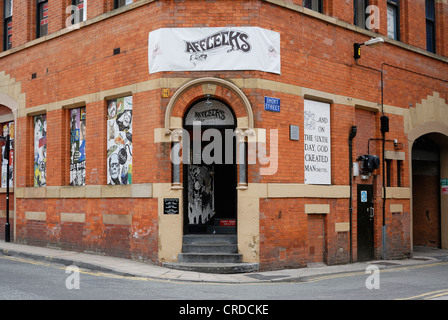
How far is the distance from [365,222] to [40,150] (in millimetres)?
10261

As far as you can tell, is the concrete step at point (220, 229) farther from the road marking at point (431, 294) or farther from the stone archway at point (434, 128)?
the stone archway at point (434, 128)

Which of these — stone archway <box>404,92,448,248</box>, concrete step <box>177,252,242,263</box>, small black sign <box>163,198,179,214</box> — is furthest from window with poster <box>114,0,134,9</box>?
stone archway <box>404,92,448,248</box>

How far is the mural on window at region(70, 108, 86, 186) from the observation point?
15938 millimetres

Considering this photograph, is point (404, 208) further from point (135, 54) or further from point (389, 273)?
point (135, 54)

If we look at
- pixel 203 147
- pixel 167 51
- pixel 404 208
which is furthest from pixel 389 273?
pixel 167 51

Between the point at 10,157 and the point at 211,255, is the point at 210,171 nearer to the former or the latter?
the point at 211,255

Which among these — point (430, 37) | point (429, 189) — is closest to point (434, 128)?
point (429, 189)

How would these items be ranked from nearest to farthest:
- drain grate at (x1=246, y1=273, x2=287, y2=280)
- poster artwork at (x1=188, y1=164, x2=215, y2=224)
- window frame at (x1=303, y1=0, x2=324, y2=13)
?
1. drain grate at (x1=246, y1=273, x2=287, y2=280)
2. poster artwork at (x1=188, y1=164, x2=215, y2=224)
3. window frame at (x1=303, y1=0, x2=324, y2=13)

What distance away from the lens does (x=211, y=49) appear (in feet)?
44.2

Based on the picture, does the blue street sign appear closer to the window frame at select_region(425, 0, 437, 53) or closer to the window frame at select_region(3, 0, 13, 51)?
the window frame at select_region(425, 0, 437, 53)

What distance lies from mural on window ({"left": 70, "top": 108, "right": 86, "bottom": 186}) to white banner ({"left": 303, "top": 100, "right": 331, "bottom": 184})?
6342 millimetres

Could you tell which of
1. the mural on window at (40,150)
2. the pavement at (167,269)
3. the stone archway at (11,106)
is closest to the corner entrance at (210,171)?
the pavement at (167,269)

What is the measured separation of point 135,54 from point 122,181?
10.9ft

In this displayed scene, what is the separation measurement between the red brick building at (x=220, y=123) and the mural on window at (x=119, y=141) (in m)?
0.05
